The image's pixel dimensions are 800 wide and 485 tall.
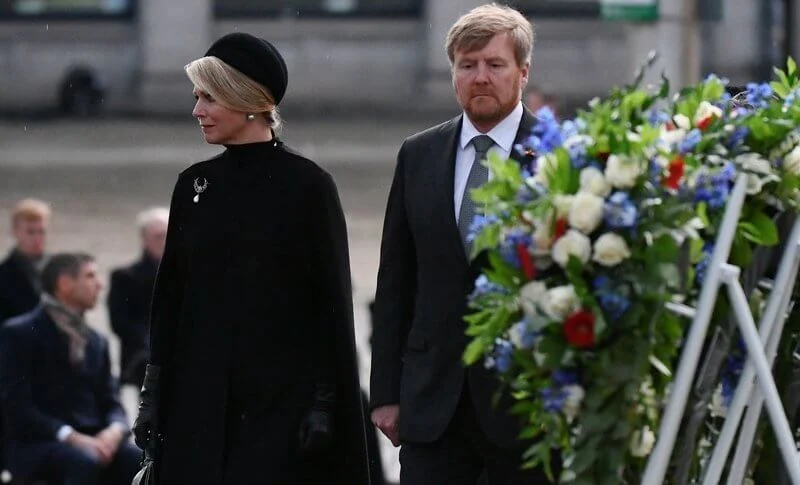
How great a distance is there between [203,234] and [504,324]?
5.36 ft

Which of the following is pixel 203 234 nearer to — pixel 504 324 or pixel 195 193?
pixel 195 193

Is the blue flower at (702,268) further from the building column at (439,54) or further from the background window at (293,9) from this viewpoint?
the background window at (293,9)

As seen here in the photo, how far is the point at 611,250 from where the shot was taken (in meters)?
3.96

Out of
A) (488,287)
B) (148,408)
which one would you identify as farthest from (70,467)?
(488,287)

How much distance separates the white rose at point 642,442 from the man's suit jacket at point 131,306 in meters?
6.14

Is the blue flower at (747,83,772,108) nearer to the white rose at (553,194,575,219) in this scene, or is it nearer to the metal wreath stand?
the metal wreath stand

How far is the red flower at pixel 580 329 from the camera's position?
3957 mm

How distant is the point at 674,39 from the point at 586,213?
20.3 ft

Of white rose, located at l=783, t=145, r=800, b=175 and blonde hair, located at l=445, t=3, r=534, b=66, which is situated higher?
blonde hair, located at l=445, t=3, r=534, b=66

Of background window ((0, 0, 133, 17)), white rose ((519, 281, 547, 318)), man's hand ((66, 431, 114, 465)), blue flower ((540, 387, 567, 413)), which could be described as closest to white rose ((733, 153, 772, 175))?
white rose ((519, 281, 547, 318))

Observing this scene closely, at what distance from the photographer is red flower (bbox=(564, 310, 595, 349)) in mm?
3957

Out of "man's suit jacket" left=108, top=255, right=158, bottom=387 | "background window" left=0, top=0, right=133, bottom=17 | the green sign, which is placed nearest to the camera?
the green sign

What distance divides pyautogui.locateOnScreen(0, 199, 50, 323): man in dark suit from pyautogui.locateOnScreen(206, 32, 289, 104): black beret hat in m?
4.63

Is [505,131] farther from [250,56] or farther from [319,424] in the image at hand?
[319,424]
